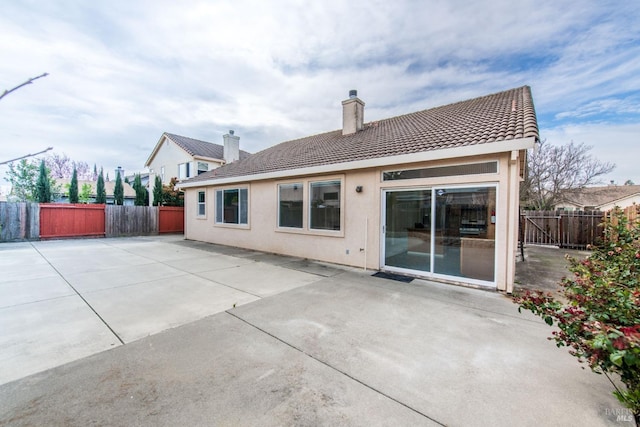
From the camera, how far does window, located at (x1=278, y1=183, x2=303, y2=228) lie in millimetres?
8605

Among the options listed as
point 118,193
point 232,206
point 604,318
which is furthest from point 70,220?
point 604,318

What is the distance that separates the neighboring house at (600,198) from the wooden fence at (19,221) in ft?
107

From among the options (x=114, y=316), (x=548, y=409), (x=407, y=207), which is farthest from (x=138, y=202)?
(x=548, y=409)

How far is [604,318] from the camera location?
172 centimetres

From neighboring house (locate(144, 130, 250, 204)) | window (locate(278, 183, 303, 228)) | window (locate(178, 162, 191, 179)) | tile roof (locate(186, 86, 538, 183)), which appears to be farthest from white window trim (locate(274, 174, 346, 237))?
window (locate(178, 162, 191, 179))

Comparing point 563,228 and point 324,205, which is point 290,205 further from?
point 563,228

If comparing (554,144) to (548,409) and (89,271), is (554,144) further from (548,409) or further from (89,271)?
(89,271)

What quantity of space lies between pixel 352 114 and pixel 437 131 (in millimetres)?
4170

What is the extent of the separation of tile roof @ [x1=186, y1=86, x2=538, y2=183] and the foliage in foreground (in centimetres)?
352

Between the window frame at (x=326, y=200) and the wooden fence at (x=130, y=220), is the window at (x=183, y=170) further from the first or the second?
the window frame at (x=326, y=200)

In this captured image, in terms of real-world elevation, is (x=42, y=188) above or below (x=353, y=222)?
above

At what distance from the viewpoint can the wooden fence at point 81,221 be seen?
40.0 ft

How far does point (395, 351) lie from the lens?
118 inches

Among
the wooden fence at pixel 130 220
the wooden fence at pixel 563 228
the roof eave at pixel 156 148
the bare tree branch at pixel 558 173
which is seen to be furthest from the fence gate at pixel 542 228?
the roof eave at pixel 156 148
